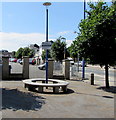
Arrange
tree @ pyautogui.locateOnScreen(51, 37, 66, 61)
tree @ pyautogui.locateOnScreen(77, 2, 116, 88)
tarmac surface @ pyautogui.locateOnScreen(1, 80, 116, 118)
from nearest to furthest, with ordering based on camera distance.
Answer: tarmac surface @ pyautogui.locateOnScreen(1, 80, 116, 118), tree @ pyautogui.locateOnScreen(77, 2, 116, 88), tree @ pyautogui.locateOnScreen(51, 37, 66, 61)

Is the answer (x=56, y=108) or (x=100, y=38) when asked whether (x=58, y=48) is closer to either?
(x=100, y=38)

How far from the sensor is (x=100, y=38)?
10539mm

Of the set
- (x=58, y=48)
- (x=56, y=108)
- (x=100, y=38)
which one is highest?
(x=58, y=48)

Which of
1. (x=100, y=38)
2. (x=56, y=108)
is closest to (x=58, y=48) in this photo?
(x=100, y=38)

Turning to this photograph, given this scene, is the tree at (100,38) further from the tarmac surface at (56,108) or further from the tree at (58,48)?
the tree at (58,48)

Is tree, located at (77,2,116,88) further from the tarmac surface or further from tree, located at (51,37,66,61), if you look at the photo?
tree, located at (51,37,66,61)

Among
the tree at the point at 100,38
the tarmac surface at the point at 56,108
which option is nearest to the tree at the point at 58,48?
the tree at the point at 100,38

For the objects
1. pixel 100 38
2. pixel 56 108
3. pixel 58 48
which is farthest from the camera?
pixel 58 48

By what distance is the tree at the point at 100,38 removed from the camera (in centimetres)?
1048

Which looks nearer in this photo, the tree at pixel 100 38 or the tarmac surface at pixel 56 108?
the tarmac surface at pixel 56 108

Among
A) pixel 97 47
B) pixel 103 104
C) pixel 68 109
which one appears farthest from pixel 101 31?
pixel 68 109

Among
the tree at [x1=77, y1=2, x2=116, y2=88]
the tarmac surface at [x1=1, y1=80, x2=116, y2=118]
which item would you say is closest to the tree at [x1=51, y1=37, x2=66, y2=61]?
the tree at [x1=77, y1=2, x2=116, y2=88]

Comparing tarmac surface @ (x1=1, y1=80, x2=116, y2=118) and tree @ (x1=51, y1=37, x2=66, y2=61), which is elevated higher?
tree @ (x1=51, y1=37, x2=66, y2=61)

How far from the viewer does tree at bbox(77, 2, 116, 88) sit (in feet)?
34.4
